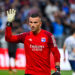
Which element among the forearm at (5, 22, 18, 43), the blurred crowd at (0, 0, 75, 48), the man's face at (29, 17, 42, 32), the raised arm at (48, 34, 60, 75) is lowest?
the raised arm at (48, 34, 60, 75)

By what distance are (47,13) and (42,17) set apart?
2.61 ft

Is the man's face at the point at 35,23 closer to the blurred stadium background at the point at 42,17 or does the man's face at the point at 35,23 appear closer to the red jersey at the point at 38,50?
the red jersey at the point at 38,50

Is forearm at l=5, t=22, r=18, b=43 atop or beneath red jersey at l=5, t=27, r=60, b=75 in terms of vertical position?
atop

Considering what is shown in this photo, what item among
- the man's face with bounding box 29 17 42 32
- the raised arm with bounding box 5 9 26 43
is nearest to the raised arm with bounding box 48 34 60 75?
the man's face with bounding box 29 17 42 32

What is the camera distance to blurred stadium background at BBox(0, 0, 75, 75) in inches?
682

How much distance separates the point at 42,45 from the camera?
8.00m

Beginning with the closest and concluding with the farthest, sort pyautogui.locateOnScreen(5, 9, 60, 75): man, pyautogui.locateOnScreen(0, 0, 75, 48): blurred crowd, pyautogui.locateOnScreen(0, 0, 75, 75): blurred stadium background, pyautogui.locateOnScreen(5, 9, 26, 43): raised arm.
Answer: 1. pyautogui.locateOnScreen(5, 9, 26, 43): raised arm
2. pyautogui.locateOnScreen(5, 9, 60, 75): man
3. pyautogui.locateOnScreen(0, 0, 75, 75): blurred stadium background
4. pyautogui.locateOnScreen(0, 0, 75, 48): blurred crowd

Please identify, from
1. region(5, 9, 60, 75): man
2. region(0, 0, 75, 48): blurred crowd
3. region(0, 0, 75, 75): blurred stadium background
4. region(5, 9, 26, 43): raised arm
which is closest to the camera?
region(5, 9, 26, 43): raised arm

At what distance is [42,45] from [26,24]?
34.7 ft

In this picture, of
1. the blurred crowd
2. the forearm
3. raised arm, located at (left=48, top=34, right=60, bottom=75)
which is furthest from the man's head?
the blurred crowd

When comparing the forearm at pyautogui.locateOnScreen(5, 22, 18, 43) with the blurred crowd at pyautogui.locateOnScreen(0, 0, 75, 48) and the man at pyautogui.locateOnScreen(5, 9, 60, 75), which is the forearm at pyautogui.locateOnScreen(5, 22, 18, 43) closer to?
the man at pyautogui.locateOnScreen(5, 9, 60, 75)

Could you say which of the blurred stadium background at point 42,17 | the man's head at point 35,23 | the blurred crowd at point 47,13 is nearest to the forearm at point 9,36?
the man's head at point 35,23

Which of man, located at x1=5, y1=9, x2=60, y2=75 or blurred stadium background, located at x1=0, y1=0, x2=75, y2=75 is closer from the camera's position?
man, located at x1=5, y1=9, x2=60, y2=75

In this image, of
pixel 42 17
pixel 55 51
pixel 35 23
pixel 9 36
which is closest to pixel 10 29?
pixel 9 36
